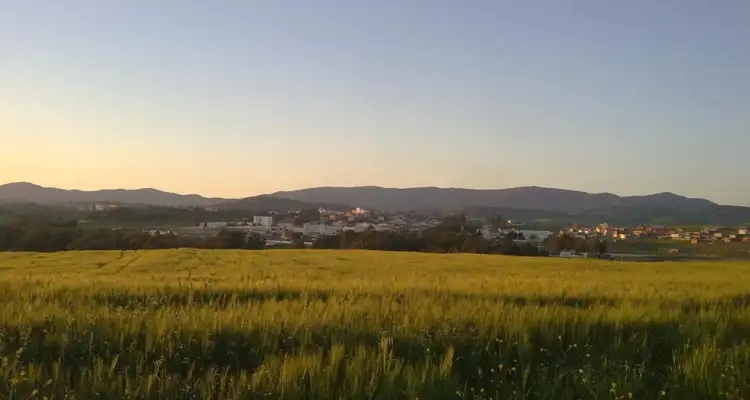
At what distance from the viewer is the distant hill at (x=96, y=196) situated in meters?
149

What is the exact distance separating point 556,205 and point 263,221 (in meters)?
113

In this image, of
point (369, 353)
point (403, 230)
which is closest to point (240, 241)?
point (403, 230)

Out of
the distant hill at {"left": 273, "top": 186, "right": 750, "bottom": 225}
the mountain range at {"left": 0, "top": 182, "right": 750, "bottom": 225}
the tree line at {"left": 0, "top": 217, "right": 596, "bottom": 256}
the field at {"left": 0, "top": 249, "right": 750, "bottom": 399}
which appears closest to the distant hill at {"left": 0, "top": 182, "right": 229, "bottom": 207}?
the mountain range at {"left": 0, "top": 182, "right": 750, "bottom": 225}

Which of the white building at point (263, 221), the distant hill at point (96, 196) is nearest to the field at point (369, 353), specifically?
the white building at point (263, 221)

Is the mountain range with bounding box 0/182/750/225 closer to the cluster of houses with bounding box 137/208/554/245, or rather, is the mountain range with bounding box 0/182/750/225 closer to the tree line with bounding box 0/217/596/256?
the cluster of houses with bounding box 137/208/554/245

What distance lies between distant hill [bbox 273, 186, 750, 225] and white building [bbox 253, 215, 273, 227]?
54.2 meters

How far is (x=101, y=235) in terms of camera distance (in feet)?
218

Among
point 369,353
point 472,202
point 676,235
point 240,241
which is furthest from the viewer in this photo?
point 472,202

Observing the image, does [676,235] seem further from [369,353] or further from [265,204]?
[369,353]

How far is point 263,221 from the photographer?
104 metres

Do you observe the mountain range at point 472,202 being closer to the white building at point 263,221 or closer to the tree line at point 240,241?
the white building at point 263,221

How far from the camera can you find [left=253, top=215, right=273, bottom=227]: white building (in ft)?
336

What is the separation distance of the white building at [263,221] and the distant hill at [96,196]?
45.6 meters

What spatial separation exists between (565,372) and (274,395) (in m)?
2.19
